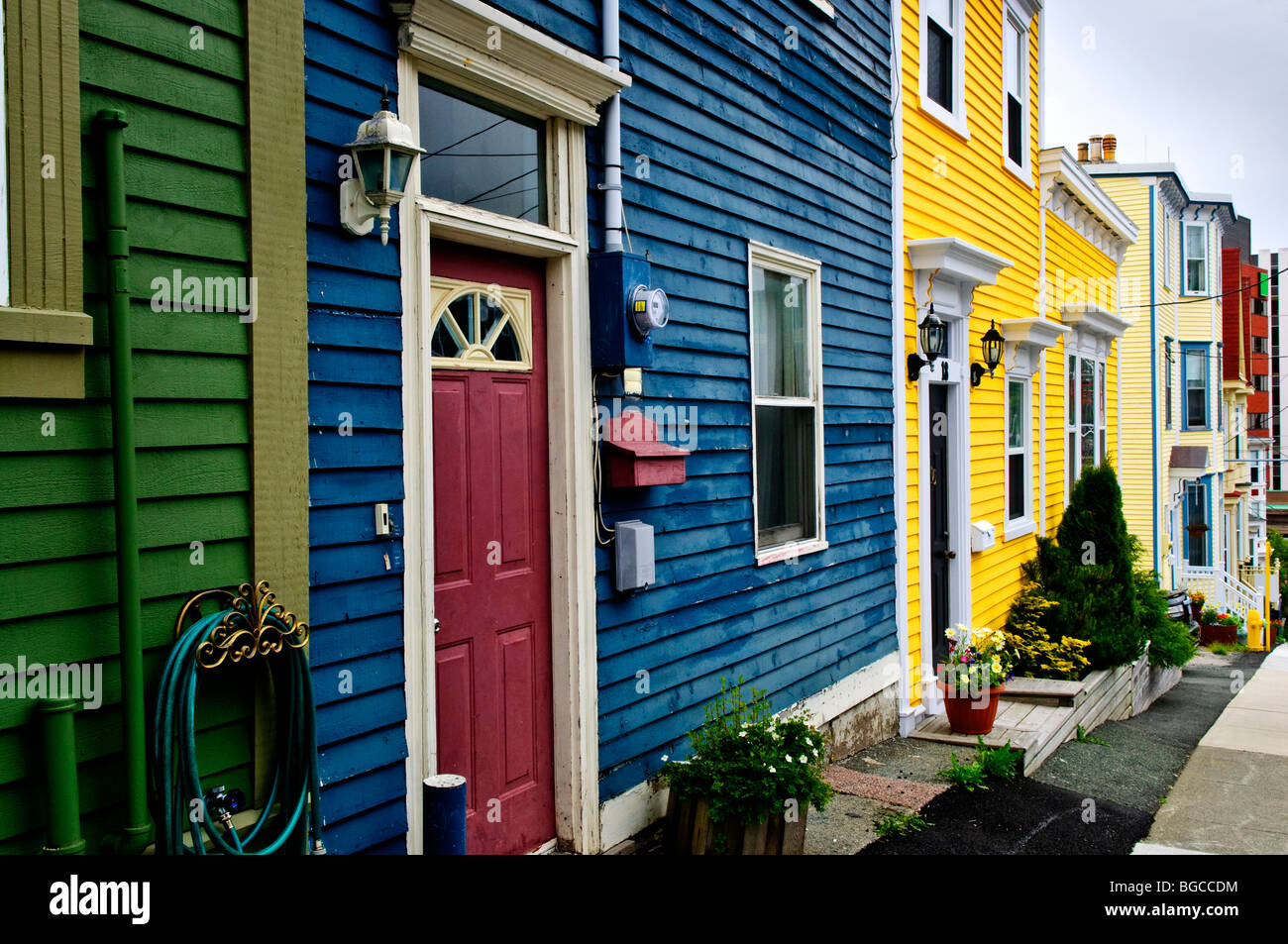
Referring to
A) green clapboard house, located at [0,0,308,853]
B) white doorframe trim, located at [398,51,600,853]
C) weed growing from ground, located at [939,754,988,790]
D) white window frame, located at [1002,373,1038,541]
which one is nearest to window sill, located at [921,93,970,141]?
white window frame, located at [1002,373,1038,541]

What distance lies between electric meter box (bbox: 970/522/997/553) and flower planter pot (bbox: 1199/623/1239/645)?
13520 millimetres

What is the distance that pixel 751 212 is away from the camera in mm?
6039

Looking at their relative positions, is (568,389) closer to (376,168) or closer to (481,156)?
(481,156)

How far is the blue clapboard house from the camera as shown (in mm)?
3477

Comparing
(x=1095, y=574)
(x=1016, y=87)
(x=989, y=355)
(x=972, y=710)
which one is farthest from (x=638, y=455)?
(x=1016, y=87)

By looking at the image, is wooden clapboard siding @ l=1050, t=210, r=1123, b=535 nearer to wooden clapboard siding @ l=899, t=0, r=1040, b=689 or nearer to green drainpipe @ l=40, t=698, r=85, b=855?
wooden clapboard siding @ l=899, t=0, r=1040, b=689

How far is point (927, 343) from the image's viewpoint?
8281 mm

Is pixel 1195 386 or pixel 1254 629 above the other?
pixel 1195 386

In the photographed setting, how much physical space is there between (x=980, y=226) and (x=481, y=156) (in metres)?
7.19

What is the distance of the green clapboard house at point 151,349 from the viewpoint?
2496mm

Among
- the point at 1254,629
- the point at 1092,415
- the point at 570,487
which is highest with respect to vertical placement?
the point at 1092,415

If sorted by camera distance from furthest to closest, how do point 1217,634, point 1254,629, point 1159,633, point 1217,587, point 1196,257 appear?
point 1196,257, point 1217,587, point 1254,629, point 1217,634, point 1159,633

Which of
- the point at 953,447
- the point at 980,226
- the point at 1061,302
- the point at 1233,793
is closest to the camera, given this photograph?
the point at 1233,793

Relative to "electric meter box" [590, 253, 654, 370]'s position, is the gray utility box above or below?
below
